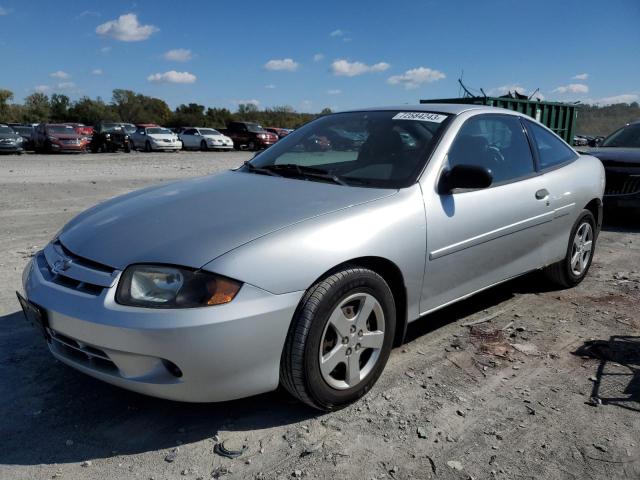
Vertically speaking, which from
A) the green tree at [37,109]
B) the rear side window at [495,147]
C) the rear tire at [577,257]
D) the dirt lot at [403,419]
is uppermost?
the green tree at [37,109]

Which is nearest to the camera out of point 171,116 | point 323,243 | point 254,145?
point 323,243

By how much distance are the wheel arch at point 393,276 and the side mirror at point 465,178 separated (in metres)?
0.62

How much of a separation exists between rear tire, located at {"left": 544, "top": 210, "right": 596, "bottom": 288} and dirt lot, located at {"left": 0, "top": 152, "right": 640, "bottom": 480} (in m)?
0.70

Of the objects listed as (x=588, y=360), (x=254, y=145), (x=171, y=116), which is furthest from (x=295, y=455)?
(x=171, y=116)

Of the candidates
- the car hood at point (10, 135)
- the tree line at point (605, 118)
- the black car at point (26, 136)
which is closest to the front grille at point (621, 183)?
the car hood at point (10, 135)

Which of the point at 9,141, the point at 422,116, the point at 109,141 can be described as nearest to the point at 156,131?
the point at 109,141

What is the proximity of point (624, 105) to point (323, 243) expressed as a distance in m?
96.7

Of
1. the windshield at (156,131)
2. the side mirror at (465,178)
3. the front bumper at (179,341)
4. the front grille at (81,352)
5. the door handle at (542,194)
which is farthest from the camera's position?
the windshield at (156,131)

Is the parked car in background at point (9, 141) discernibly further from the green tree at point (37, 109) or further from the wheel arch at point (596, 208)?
the green tree at point (37, 109)

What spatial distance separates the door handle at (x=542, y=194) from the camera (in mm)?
3902

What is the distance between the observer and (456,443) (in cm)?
246

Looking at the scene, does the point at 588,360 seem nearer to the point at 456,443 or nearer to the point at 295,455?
the point at 456,443

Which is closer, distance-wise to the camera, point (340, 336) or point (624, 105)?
point (340, 336)

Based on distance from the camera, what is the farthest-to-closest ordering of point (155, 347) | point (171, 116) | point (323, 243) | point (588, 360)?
point (171, 116) → point (588, 360) → point (323, 243) → point (155, 347)
